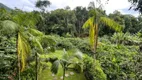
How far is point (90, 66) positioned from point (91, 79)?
23.7 inches

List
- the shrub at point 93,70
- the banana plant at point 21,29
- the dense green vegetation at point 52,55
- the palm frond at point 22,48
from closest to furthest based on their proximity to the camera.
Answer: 1. the banana plant at point 21,29
2. the palm frond at point 22,48
3. the dense green vegetation at point 52,55
4. the shrub at point 93,70

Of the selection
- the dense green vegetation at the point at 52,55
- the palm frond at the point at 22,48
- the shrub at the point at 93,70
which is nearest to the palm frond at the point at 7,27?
the dense green vegetation at the point at 52,55

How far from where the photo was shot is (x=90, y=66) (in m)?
9.45

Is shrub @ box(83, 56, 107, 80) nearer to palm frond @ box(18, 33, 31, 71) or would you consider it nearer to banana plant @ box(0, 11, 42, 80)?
banana plant @ box(0, 11, 42, 80)

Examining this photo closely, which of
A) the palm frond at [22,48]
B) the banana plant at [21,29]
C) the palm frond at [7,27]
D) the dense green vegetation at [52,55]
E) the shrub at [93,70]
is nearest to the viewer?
the palm frond at [7,27]

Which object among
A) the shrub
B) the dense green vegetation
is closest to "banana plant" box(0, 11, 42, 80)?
the dense green vegetation

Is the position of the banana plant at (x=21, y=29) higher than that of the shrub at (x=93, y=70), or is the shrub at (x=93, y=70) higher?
the banana plant at (x=21, y=29)

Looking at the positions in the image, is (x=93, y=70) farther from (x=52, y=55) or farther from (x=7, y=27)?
(x=7, y=27)

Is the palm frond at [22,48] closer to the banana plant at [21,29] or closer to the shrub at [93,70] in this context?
the banana plant at [21,29]

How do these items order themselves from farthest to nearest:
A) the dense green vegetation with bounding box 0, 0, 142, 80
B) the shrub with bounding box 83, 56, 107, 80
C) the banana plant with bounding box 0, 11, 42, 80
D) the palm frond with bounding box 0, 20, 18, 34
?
1. the shrub with bounding box 83, 56, 107, 80
2. the dense green vegetation with bounding box 0, 0, 142, 80
3. the banana plant with bounding box 0, 11, 42, 80
4. the palm frond with bounding box 0, 20, 18, 34

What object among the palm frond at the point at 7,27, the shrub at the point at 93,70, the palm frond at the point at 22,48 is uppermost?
the palm frond at the point at 7,27

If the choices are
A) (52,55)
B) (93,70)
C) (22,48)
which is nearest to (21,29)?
(22,48)

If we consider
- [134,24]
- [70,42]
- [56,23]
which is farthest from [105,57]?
[56,23]

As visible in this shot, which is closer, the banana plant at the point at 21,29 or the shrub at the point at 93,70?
the banana plant at the point at 21,29
